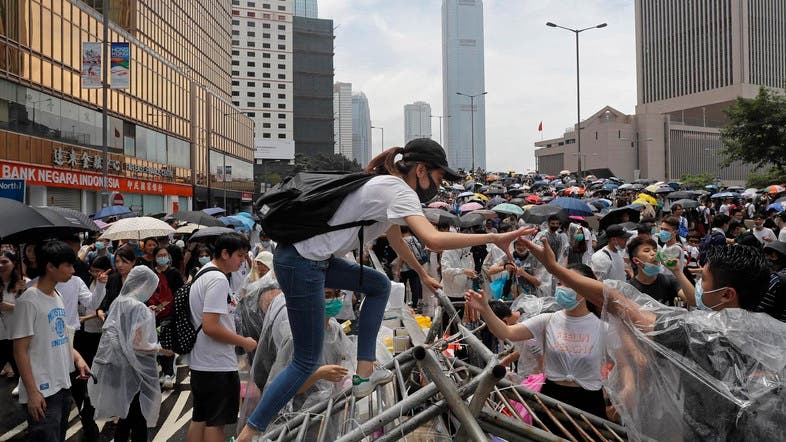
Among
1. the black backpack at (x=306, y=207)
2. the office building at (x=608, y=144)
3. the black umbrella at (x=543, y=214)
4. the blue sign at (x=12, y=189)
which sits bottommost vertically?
the black backpack at (x=306, y=207)

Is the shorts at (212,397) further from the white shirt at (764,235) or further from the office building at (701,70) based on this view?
the office building at (701,70)

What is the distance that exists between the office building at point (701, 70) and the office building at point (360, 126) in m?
91.6

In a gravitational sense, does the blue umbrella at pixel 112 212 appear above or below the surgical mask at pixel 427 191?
above

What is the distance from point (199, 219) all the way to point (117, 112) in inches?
946

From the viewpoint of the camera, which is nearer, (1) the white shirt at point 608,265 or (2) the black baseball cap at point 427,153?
(2) the black baseball cap at point 427,153

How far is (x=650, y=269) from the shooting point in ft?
17.7

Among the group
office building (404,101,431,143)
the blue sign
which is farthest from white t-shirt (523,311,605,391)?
office building (404,101,431,143)

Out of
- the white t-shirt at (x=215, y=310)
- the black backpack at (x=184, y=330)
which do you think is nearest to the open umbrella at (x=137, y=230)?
the black backpack at (x=184, y=330)

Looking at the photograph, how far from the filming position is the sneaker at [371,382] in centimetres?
233

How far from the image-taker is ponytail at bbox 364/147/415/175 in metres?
2.81

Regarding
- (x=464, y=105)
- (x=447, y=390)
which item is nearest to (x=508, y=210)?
(x=447, y=390)

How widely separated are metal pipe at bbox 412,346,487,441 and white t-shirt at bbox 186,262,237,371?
2543 mm

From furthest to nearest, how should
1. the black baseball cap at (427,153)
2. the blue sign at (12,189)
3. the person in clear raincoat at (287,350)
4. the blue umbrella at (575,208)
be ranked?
the blue umbrella at (575,208), the blue sign at (12,189), the person in clear raincoat at (287,350), the black baseball cap at (427,153)

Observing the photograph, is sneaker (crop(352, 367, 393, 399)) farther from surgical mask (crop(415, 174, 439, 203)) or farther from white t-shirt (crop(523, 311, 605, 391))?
white t-shirt (crop(523, 311, 605, 391))
